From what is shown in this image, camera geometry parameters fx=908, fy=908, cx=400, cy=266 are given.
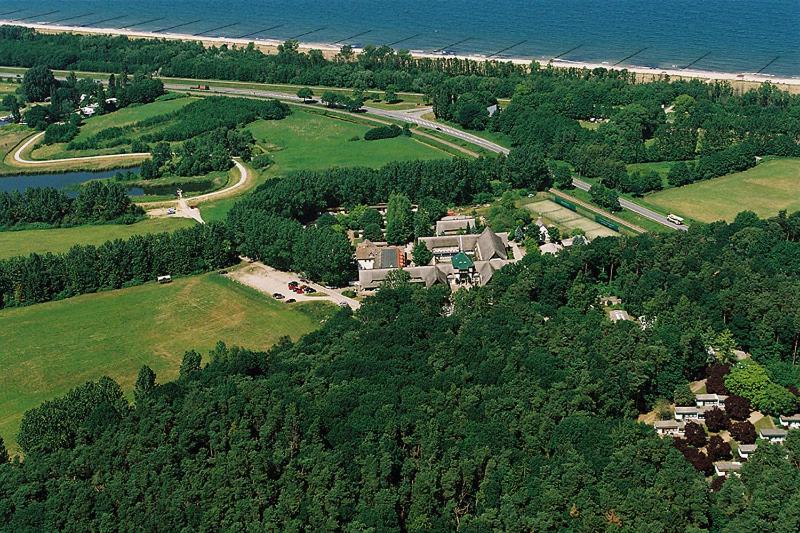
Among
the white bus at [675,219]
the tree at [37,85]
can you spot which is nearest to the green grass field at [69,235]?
the white bus at [675,219]

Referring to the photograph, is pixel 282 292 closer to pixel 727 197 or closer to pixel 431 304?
pixel 431 304

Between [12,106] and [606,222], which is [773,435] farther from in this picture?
[12,106]

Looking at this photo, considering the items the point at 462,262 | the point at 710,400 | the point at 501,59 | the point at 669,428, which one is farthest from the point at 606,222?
the point at 501,59

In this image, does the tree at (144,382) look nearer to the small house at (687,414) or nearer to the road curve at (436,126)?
the small house at (687,414)

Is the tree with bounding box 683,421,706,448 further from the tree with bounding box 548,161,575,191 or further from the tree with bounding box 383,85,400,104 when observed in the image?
the tree with bounding box 383,85,400,104

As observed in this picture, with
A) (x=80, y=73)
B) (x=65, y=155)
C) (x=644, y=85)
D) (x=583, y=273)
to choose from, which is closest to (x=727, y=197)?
(x=583, y=273)

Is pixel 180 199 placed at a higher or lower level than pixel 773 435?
higher
